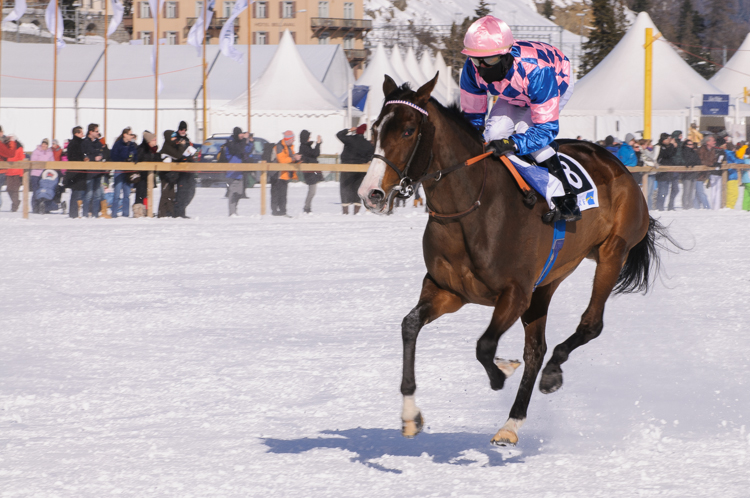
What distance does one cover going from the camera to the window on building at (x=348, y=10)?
289 ft

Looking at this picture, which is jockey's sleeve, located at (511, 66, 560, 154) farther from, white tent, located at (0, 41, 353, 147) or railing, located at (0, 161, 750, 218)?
white tent, located at (0, 41, 353, 147)

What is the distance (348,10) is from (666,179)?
238 feet

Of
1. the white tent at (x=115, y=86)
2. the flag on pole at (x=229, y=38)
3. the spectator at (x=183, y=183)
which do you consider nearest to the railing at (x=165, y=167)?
the spectator at (x=183, y=183)

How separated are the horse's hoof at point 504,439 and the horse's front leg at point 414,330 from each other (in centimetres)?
38

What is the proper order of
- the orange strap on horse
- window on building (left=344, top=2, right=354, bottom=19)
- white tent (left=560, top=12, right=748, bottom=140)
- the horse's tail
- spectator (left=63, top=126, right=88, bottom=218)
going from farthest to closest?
window on building (left=344, top=2, right=354, bottom=19) → white tent (left=560, top=12, right=748, bottom=140) → spectator (left=63, top=126, right=88, bottom=218) → the horse's tail → the orange strap on horse

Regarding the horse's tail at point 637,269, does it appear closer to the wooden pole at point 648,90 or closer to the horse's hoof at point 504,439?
the horse's hoof at point 504,439

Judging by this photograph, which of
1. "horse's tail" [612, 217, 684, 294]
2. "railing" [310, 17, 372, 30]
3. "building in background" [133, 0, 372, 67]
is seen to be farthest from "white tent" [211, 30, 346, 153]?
"railing" [310, 17, 372, 30]

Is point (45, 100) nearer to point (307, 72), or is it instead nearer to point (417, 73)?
point (307, 72)

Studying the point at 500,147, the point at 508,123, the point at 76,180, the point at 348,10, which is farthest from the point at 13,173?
the point at 348,10

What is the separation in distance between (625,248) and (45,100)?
32895 mm

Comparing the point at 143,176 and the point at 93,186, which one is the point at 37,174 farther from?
the point at 143,176

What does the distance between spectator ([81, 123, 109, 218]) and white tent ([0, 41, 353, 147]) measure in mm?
15995

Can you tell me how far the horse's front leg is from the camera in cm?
462

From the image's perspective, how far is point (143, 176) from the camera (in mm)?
16750
